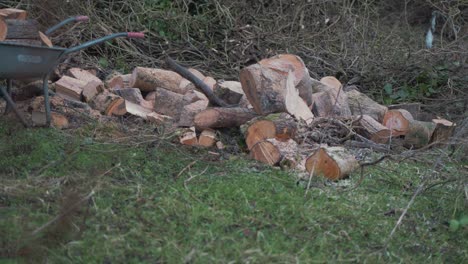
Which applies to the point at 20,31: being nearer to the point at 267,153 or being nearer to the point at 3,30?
the point at 3,30

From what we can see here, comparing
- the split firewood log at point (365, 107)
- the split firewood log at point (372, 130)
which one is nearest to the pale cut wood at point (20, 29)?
the split firewood log at point (372, 130)

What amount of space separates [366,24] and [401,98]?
64.6 inches

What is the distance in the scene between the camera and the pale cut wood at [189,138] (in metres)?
4.78

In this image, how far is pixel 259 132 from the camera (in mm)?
4785

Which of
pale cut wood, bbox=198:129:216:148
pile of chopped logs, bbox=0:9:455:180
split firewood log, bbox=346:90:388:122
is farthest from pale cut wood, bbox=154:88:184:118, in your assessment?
split firewood log, bbox=346:90:388:122

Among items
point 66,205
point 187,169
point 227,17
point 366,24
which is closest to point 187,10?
point 227,17

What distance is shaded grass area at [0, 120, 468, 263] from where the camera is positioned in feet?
9.44

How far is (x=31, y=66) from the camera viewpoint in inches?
180

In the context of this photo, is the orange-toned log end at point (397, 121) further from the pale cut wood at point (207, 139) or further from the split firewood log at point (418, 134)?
the pale cut wood at point (207, 139)

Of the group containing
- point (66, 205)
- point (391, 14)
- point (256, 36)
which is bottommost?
point (391, 14)

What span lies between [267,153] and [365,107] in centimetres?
174

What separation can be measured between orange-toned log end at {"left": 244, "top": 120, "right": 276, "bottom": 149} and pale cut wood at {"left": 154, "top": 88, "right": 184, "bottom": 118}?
0.88 metres

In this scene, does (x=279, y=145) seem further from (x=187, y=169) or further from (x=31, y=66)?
(x=31, y=66)

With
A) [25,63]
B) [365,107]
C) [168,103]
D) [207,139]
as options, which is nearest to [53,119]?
[25,63]
